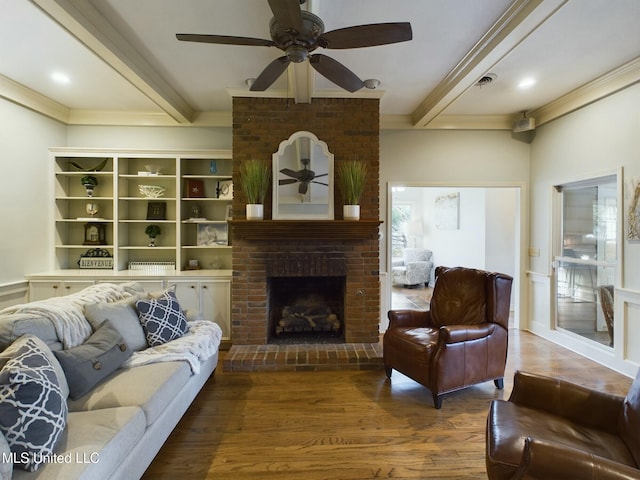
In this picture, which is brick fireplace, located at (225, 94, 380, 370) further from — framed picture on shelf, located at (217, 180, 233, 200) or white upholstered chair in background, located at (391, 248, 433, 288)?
white upholstered chair in background, located at (391, 248, 433, 288)

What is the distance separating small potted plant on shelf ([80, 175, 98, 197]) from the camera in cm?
395

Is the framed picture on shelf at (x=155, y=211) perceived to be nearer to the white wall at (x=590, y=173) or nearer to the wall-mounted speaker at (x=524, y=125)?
the wall-mounted speaker at (x=524, y=125)

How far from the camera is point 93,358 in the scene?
1.86 meters

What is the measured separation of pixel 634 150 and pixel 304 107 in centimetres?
318

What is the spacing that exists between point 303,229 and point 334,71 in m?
1.59

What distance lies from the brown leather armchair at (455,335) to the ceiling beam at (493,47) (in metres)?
1.77

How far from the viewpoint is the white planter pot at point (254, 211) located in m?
3.30

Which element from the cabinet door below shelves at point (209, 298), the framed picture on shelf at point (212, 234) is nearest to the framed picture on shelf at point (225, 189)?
the framed picture on shelf at point (212, 234)

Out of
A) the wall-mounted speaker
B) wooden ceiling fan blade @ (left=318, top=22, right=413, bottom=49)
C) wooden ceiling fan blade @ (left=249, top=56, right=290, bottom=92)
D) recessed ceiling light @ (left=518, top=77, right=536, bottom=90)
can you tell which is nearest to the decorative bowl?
wooden ceiling fan blade @ (left=249, top=56, right=290, bottom=92)

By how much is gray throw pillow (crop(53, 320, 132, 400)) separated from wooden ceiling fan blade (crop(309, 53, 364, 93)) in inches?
86.5

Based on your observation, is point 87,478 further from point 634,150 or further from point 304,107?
point 634,150

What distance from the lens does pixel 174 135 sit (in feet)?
13.6

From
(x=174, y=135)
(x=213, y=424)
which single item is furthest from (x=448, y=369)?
(x=174, y=135)

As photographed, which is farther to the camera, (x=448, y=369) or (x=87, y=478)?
(x=448, y=369)
